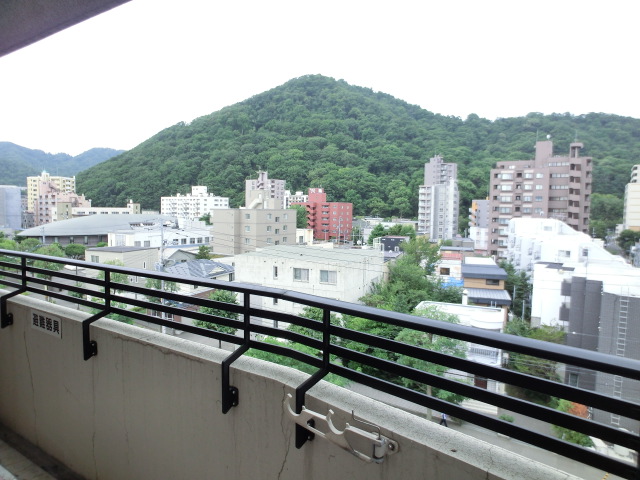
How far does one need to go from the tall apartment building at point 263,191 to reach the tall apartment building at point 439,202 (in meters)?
7.61

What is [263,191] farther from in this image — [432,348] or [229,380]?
[432,348]

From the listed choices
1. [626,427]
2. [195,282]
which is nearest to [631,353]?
[626,427]

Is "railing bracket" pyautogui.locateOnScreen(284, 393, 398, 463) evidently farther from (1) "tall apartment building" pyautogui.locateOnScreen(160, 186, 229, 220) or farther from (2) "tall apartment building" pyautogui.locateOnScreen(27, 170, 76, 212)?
(1) "tall apartment building" pyautogui.locateOnScreen(160, 186, 229, 220)

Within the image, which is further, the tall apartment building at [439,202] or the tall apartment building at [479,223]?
the tall apartment building at [479,223]

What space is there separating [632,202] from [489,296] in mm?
4364

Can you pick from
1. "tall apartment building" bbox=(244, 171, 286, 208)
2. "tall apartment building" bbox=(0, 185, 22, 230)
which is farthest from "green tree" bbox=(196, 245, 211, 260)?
"tall apartment building" bbox=(0, 185, 22, 230)

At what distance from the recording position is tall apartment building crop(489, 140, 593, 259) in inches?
632

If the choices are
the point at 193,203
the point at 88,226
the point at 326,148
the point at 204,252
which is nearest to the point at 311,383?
the point at 88,226

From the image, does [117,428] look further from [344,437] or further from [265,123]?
[265,123]

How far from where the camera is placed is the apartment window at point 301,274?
7191mm

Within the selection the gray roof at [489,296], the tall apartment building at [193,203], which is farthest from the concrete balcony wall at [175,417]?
the tall apartment building at [193,203]

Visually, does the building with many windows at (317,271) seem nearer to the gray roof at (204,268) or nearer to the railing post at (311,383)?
the gray roof at (204,268)

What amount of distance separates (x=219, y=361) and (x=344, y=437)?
1.95 feet

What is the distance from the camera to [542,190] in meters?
24.3
